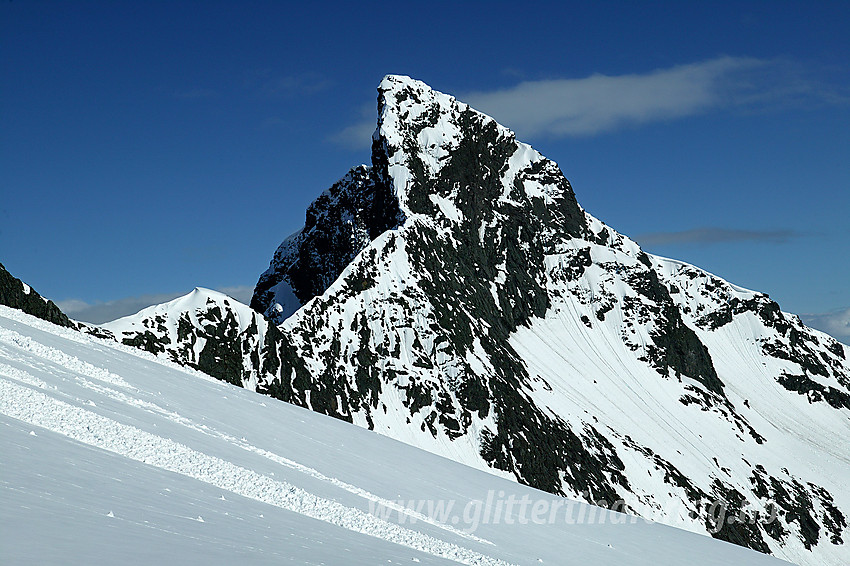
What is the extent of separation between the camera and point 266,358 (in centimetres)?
10244

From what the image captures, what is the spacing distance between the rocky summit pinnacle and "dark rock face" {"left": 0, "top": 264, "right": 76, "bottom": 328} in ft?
80.4

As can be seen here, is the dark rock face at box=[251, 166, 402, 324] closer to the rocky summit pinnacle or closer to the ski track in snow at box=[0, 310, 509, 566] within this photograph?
the rocky summit pinnacle

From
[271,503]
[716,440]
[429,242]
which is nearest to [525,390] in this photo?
[429,242]

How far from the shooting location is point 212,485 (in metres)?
20.2

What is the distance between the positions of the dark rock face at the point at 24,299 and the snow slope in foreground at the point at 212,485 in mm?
21324

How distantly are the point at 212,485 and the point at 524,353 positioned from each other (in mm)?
132810

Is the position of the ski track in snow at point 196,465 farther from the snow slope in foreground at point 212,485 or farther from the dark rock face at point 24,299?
the dark rock face at point 24,299

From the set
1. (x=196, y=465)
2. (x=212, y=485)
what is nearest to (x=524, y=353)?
(x=196, y=465)

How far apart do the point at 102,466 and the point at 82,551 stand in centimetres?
681

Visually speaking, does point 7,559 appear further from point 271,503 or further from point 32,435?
point 271,503

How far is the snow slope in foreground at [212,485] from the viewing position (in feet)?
42.8

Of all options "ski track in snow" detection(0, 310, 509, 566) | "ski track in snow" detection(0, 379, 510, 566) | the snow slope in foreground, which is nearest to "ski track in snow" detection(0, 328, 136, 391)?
the snow slope in foreground

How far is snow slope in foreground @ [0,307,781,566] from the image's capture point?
42.8 ft

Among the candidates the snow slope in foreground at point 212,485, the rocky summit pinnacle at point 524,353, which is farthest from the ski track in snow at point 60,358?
the rocky summit pinnacle at point 524,353
